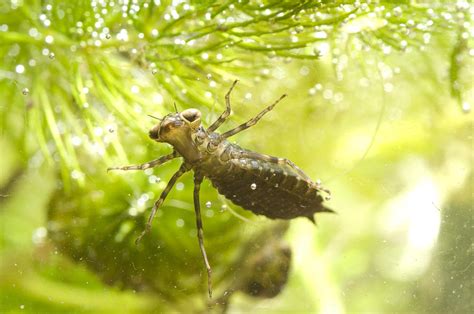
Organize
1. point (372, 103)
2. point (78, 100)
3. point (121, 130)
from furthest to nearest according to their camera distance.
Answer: point (372, 103) → point (121, 130) → point (78, 100)

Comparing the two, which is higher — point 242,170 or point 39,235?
point 242,170

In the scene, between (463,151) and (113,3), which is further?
(463,151)

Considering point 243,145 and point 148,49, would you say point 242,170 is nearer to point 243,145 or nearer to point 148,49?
point 243,145

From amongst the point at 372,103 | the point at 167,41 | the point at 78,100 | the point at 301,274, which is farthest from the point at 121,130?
the point at 372,103

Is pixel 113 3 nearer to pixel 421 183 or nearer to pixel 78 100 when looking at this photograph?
pixel 78 100

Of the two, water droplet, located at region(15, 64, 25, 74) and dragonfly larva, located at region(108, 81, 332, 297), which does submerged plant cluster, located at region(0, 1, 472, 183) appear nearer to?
water droplet, located at region(15, 64, 25, 74)

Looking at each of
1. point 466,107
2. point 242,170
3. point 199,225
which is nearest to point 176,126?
Result: point 242,170
